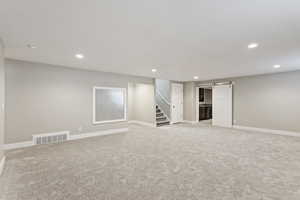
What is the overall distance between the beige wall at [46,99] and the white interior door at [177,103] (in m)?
3.80

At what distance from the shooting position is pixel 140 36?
7.59 feet

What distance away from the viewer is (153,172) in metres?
2.55

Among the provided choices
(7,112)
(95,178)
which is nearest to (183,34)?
(95,178)

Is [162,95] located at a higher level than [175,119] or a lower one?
higher

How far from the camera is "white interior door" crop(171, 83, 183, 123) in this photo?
774cm

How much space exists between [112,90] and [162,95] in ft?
11.4

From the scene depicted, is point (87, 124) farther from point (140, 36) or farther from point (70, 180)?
point (140, 36)

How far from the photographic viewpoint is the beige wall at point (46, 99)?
3738mm

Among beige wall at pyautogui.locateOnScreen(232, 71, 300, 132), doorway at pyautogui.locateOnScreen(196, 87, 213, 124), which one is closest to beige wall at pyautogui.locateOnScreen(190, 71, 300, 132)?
beige wall at pyautogui.locateOnScreen(232, 71, 300, 132)

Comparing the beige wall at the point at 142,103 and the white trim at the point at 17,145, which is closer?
the white trim at the point at 17,145

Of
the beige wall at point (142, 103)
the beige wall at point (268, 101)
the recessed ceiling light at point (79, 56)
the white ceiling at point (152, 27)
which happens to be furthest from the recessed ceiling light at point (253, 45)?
the beige wall at point (142, 103)

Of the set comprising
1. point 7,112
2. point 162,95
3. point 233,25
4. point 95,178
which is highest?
point 233,25

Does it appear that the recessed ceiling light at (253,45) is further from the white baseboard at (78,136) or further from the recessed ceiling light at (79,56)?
the white baseboard at (78,136)

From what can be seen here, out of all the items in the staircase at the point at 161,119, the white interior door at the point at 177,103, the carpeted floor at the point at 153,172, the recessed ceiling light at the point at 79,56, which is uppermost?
the recessed ceiling light at the point at 79,56
